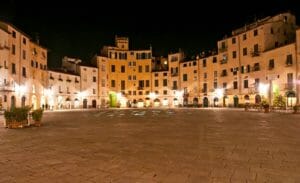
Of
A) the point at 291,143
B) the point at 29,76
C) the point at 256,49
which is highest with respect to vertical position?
the point at 256,49

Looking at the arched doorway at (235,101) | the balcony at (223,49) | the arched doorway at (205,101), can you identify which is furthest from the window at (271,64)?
the arched doorway at (205,101)

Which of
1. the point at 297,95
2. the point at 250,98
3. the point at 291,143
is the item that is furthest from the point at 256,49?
the point at 291,143

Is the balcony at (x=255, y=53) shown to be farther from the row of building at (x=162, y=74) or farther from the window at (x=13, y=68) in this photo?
the window at (x=13, y=68)

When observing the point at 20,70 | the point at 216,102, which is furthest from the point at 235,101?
the point at 20,70

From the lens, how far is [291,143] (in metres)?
8.11

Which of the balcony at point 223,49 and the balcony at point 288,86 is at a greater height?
the balcony at point 223,49

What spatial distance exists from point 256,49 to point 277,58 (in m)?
5.48

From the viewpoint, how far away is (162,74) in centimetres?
6725

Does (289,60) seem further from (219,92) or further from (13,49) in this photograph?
(13,49)

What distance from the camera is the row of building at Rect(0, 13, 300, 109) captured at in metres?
38.1

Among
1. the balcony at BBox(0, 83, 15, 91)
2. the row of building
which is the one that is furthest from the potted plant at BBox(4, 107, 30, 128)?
the balcony at BBox(0, 83, 15, 91)

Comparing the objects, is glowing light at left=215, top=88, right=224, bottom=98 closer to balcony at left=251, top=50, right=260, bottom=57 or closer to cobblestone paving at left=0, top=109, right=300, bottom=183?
balcony at left=251, top=50, right=260, bottom=57

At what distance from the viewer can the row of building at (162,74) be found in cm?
3809

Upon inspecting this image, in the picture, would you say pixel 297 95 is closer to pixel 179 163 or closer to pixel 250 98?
pixel 250 98
